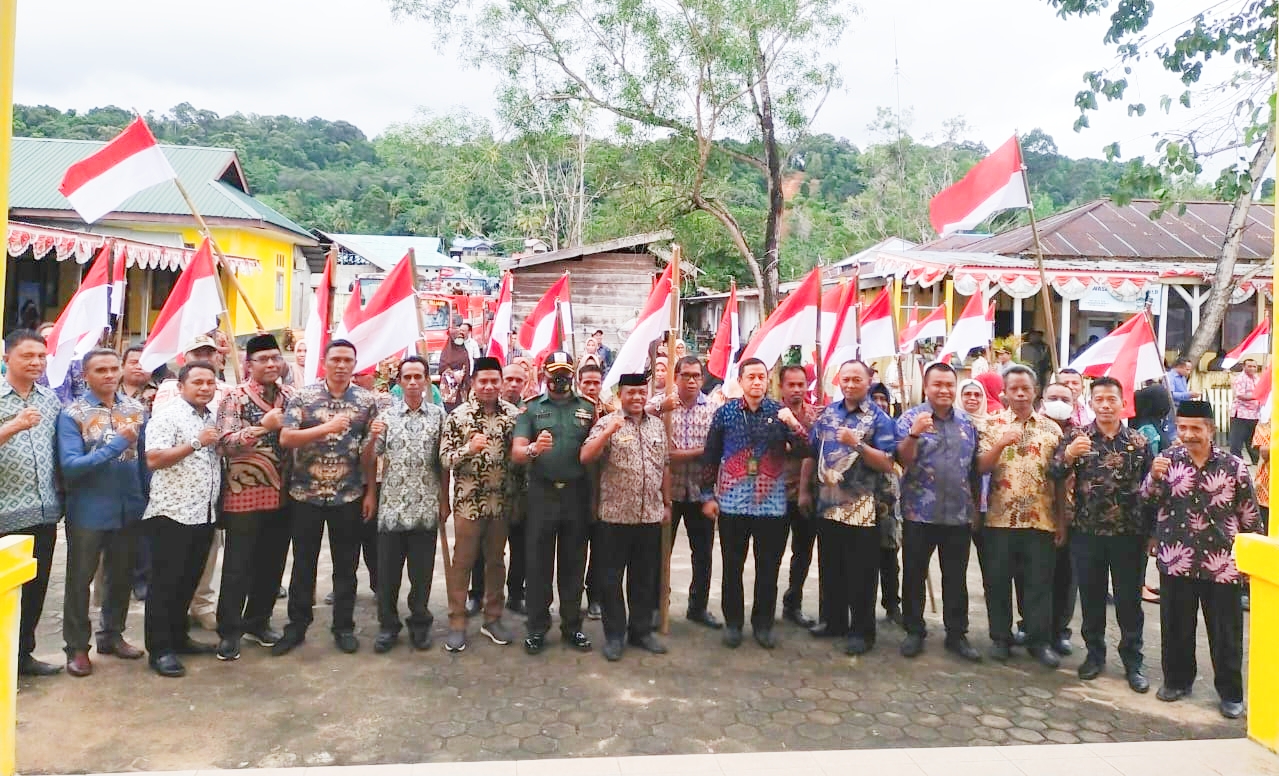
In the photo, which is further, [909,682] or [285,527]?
[285,527]

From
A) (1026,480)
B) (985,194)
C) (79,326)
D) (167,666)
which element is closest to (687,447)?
(1026,480)

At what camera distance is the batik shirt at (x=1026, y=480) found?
5.38 meters

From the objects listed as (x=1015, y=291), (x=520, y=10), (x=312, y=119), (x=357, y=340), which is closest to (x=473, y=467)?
(x=357, y=340)

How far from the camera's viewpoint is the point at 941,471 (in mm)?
5434

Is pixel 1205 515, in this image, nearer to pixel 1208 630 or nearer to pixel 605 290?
pixel 1208 630

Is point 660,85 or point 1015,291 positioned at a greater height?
point 660,85

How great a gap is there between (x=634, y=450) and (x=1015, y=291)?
11.1 m

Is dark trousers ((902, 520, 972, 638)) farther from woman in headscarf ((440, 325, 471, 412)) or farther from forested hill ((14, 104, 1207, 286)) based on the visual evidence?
woman in headscarf ((440, 325, 471, 412))

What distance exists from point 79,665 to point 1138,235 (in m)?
19.6

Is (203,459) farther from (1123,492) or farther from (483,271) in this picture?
(483,271)

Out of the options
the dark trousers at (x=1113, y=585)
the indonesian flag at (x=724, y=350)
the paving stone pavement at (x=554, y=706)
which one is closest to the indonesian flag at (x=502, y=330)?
the indonesian flag at (x=724, y=350)

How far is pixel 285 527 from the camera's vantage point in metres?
5.51

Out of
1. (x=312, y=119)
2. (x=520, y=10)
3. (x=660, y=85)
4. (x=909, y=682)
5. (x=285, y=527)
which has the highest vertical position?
(x=312, y=119)

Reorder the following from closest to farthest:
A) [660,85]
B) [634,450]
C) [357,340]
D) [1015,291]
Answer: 1. [634,450]
2. [357,340]
3. [1015,291]
4. [660,85]
